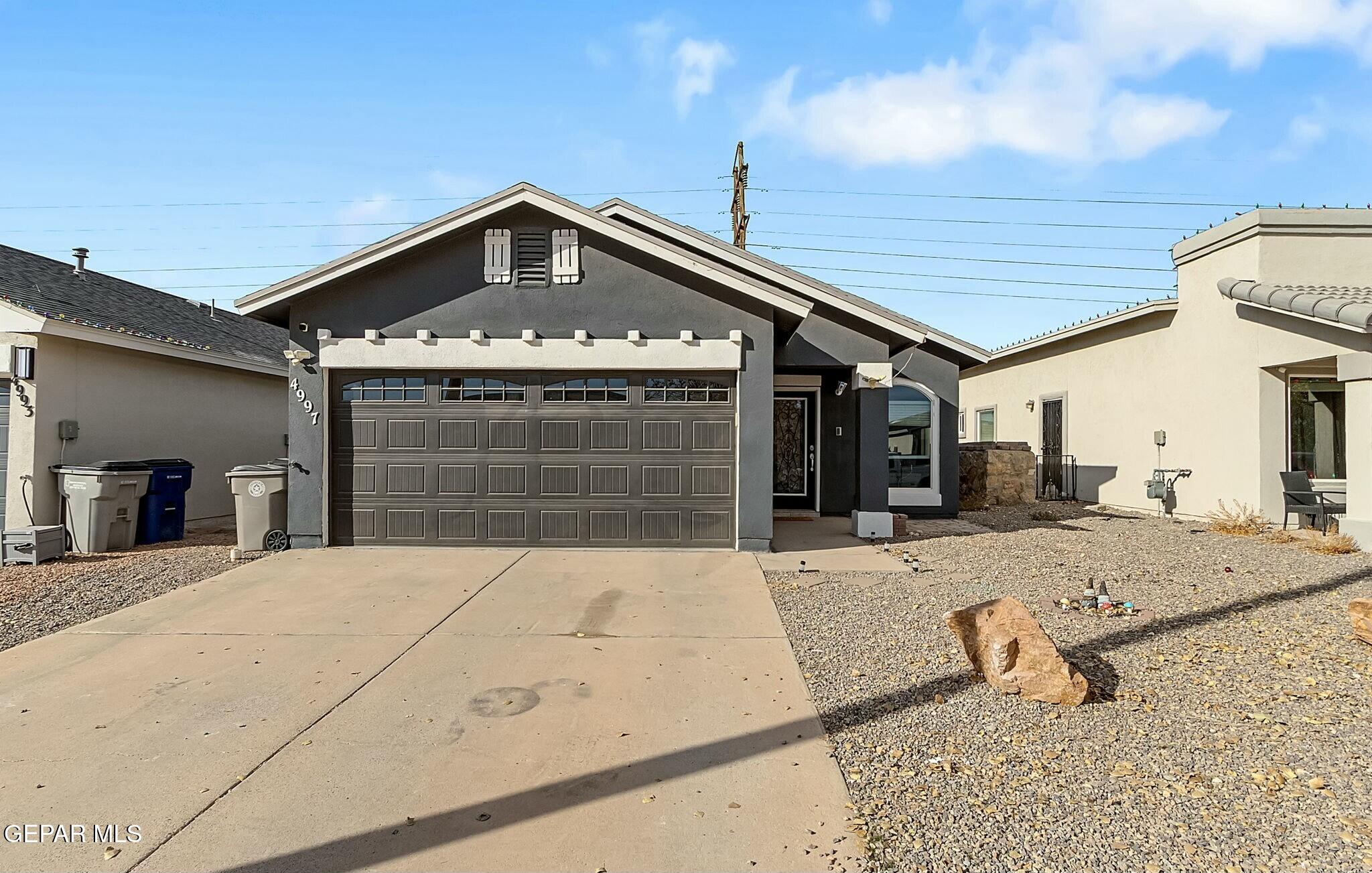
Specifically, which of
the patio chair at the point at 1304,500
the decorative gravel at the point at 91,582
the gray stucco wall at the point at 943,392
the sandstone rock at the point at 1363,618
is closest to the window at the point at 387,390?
the decorative gravel at the point at 91,582

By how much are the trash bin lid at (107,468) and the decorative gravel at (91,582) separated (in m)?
1.08

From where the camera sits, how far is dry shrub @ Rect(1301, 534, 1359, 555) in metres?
Result: 9.27

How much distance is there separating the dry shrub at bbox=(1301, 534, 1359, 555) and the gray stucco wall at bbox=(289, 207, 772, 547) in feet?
24.4

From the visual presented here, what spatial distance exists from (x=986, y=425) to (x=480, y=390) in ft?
51.3

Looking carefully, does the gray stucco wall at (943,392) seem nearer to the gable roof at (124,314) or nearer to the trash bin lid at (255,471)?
the trash bin lid at (255,471)

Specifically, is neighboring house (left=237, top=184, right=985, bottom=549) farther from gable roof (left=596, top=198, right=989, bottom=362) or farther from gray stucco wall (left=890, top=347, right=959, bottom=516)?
gray stucco wall (left=890, top=347, right=959, bottom=516)

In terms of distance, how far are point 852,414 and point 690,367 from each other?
3.94 meters

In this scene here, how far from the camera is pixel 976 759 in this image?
3.71 metres

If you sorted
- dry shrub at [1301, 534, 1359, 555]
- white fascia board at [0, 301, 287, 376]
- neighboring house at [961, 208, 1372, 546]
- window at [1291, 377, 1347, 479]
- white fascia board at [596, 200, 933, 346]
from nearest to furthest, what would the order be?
dry shrub at [1301, 534, 1359, 555], white fascia board at [0, 301, 287, 376], neighboring house at [961, 208, 1372, 546], white fascia board at [596, 200, 933, 346], window at [1291, 377, 1347, 479]

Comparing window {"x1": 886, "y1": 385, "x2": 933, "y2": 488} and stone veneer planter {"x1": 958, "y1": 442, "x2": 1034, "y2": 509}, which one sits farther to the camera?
stone veneer planter {"x1": 958, "y1": 442, "x2": 1034, "y2": 509}

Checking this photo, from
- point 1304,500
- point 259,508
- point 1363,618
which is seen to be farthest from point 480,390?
point 1304,500

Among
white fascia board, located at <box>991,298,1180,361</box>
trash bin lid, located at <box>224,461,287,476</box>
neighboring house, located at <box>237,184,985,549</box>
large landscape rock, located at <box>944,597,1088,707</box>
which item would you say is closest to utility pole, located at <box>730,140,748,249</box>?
white fascia board, located at <box>991,298,1180,361</box>

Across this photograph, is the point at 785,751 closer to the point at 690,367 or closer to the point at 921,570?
the point at 921,570

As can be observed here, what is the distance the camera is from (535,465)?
965 cm
